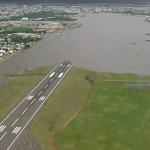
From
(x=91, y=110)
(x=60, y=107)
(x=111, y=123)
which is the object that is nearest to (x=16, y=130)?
(x=60, y=107)

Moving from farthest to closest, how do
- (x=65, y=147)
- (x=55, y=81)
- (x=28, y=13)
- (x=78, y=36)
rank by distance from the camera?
1. (x=28, y=13)
2. (x=78, y=36)
3. (x=55, y=81)
4. (x=65, y=147)

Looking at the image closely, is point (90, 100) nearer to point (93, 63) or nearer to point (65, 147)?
point (65, 147)

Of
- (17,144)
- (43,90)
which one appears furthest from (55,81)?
(17,144)

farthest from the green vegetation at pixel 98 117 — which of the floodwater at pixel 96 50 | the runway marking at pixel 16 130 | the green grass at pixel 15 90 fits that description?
the floodwater at pixel 96 50

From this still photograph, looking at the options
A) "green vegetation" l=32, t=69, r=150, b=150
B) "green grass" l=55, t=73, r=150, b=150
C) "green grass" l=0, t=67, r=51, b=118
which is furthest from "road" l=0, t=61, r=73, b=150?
"green grass" l=55, t=73, r=150, b=150

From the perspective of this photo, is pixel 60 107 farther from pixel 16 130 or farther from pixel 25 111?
pixel 16 130

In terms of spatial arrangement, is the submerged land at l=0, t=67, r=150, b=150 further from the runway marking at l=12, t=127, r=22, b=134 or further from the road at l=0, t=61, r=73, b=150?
the runway marking at l=12, t=127, r=22, b=134
